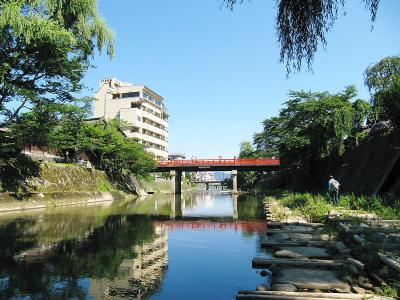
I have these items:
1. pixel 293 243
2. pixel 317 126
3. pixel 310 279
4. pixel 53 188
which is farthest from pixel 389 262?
pixel 53 188

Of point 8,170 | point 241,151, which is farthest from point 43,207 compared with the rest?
point 241,151

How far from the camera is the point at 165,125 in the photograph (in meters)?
112

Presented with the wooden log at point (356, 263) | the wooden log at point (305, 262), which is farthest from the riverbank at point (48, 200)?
the wooden log at point (356, 263)

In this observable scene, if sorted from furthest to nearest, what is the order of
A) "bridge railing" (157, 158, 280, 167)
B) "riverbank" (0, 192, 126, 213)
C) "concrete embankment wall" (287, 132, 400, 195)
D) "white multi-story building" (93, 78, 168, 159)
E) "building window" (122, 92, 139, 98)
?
"building window" (122, 92, 139, 98) → "white multi-story building" (93, 78, 168, 159) → "bridge railing" (157, 158, 280, 167) → "riverbank" (0, 192, 126, 213) → "concrete embankment wall" (287, 132, 400, 195)

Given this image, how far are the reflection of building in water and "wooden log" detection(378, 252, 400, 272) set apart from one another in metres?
4.78

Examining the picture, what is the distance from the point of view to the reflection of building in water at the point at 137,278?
7912 millimetres

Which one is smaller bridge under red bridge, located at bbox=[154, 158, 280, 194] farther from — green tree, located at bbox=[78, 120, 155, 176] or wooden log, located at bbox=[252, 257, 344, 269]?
wooden log, located at bbox=[252, 257, 344, 269]

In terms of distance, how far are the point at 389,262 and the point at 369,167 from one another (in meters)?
17.8

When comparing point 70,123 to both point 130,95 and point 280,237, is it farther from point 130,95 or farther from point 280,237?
point 130,95

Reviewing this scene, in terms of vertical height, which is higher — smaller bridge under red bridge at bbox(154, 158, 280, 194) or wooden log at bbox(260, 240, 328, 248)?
smaller bridge under red bridge at bbox(154, 158, 280, 194)

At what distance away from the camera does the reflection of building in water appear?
791 centimetres

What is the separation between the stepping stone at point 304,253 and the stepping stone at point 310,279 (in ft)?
4.50

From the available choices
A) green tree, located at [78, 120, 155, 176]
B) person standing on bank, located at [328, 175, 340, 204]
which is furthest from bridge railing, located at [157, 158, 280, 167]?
person standing on bank, located at [328, 175, 340, 204]

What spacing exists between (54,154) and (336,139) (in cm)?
3289
